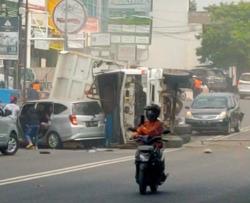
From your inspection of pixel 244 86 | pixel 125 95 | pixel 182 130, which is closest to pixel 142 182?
pixel 125 95

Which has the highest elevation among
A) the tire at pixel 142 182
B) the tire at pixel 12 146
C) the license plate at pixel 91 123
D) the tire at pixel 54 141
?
the tire at pixel 142 182

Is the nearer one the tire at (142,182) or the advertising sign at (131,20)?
the tire at (142,182)

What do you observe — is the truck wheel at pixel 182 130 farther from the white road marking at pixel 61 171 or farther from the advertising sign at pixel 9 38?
the advertising sign at pixel 9 38

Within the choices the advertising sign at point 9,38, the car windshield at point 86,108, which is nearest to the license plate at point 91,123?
the car windshield at point 86,108

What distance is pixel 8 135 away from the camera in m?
24.5

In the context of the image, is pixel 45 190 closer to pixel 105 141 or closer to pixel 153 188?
pixel 153 188

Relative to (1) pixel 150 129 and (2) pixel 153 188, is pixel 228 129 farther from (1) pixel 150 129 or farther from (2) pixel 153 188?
(1) pixel 150 129

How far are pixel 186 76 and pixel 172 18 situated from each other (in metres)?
58.5

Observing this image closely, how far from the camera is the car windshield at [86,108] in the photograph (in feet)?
90.6

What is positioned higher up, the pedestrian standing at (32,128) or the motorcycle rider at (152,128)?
the motorcycle rider at (152,128)

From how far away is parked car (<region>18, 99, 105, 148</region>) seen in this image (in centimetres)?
2750

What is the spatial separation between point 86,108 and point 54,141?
1384 millimetres

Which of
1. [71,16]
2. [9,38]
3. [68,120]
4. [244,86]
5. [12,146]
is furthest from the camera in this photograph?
[244,86]

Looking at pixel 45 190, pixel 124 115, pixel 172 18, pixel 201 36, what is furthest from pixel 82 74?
pixel 172 18
